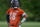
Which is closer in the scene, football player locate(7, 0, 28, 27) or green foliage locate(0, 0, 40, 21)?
football player locate(7, 0, 28, 27)

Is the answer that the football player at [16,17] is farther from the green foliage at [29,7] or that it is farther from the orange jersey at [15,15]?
the green foliage at [29,7]

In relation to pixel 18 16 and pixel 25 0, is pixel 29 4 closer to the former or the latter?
pixel 25 0

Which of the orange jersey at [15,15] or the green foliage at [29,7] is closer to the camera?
the orange jersey at [15,15]

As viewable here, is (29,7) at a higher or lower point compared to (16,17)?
lower

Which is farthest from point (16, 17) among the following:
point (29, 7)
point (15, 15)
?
point (29, 7)

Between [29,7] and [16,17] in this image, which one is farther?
[29,7]

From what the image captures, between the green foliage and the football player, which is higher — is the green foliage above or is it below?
below

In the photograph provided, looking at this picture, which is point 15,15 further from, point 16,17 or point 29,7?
point 29,7

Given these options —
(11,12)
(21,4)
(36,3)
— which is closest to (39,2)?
(36,3)

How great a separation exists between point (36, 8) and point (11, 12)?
1514 cm

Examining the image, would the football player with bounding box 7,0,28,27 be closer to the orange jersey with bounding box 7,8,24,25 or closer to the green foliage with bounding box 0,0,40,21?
the orange jersey with bounding box 7,8,24,25

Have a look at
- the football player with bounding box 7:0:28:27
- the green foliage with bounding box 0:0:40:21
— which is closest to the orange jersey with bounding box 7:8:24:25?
the football player with bounding box 7:0:28:27

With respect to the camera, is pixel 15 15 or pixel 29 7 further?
pixel 29 7

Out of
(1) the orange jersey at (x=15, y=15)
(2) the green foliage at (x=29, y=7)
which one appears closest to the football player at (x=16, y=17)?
(1) the orange jersey at (x=15, y=15)
